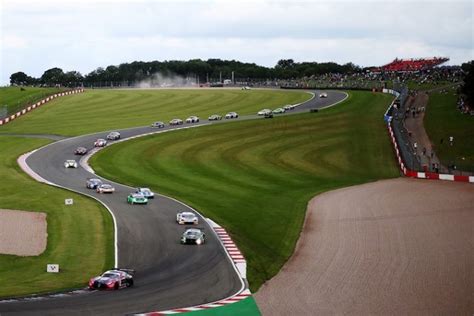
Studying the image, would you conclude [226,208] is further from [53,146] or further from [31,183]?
[53,146]

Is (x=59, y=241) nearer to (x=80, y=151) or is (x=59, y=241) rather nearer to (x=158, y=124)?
(x=80, y=151)

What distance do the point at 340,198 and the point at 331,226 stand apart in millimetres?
14445

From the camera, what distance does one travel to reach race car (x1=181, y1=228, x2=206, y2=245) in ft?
176

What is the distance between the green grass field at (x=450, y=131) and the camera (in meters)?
97.9

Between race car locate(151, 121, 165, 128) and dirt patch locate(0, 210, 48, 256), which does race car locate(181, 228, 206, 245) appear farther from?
race car locate(151, 121, 165, 128)

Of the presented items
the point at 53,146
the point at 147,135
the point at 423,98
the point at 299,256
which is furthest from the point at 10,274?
the point at 423,98

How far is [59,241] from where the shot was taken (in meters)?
53.6

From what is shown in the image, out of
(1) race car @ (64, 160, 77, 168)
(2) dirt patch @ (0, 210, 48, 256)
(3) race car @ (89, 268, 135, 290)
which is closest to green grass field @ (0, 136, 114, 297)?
(2) dirt patch @ (0, 210, 48, 256)

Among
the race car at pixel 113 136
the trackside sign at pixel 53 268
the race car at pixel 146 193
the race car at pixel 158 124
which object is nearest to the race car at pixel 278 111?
the race car at pixel 158 124

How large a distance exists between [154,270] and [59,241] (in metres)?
9.72

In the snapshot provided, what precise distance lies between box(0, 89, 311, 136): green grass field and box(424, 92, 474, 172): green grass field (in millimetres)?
31510

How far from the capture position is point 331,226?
61.7m

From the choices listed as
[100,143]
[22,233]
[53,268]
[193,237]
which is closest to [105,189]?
[22,233]

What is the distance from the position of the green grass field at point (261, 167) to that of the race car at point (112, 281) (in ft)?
22.2
